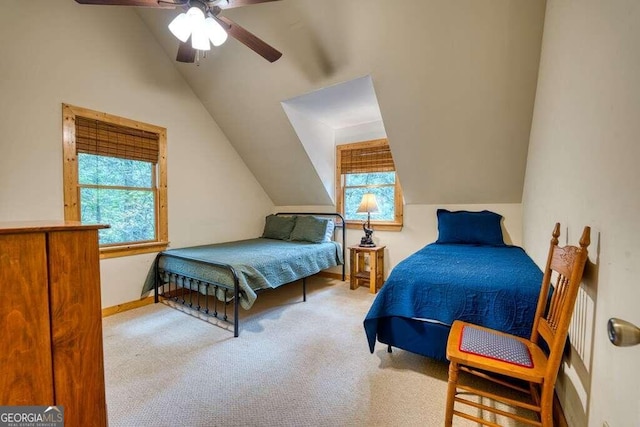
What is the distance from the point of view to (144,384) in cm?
178

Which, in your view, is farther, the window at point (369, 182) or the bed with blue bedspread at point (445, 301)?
the window at point (369, 182)

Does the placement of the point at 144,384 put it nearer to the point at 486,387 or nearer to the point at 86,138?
the point at 486,387

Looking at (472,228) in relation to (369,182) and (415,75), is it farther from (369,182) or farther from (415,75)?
(415,75)

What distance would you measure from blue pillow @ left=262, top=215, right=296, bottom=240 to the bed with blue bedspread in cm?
236

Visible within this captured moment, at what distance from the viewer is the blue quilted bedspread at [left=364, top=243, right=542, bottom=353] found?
5.28ft

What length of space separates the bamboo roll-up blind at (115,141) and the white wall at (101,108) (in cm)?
16

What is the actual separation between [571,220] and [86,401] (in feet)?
7.46

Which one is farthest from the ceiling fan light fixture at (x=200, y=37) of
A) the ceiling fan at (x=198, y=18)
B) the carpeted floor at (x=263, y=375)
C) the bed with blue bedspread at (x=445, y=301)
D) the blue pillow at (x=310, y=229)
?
the blue pillow at (x=310, y=229)

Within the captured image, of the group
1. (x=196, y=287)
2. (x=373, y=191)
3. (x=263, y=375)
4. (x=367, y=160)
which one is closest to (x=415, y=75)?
(x=367, y=160)

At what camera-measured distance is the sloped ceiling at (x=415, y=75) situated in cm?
208

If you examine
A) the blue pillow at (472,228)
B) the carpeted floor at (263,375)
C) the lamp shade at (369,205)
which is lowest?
the carpeted floor at (263,375)

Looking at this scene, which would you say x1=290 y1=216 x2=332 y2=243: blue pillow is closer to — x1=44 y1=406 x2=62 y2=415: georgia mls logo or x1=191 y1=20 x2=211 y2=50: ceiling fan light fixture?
x1=191 y1=20 x2=211 y2=50: ceiling fan light fixture

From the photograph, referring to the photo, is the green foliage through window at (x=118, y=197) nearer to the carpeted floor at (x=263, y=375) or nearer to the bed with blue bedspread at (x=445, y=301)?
the carpeted floor at (x=263, y=375)

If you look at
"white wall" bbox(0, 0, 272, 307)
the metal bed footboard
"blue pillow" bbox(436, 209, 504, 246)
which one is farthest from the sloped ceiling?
the metal bed footboard
